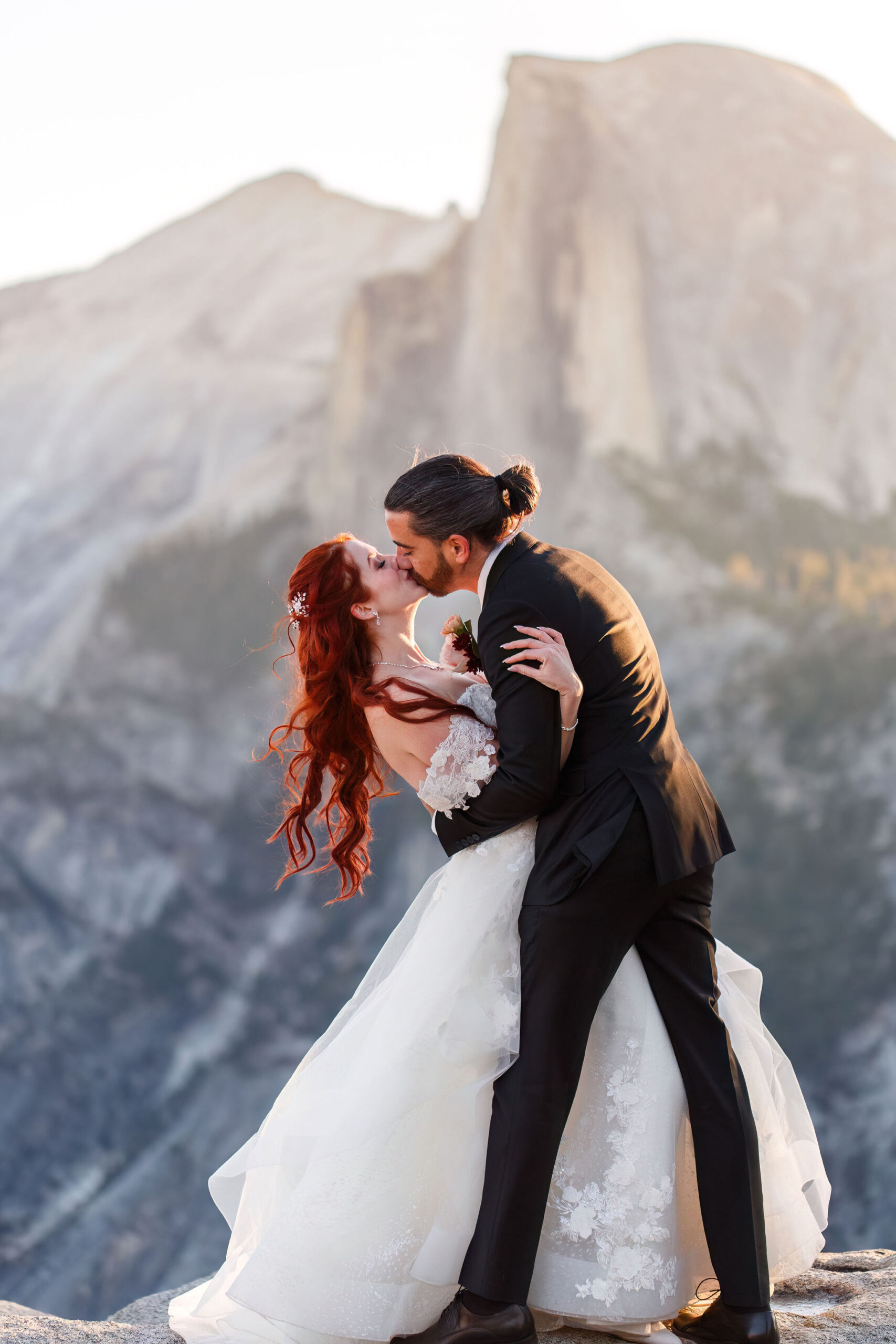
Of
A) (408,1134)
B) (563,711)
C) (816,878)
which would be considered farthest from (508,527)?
(816,878)

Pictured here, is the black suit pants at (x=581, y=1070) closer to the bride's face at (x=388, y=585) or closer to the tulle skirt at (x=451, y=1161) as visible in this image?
the tulle skirt at (x=451, y=1161)

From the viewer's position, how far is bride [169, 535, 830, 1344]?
210 cm

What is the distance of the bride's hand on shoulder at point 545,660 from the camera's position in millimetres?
2010

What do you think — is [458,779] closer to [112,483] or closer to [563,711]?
[563,711]

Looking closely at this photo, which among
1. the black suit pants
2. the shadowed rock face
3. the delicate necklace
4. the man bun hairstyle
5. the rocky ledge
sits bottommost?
the rocky ledge

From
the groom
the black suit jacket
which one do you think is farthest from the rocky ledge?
the black suit jacket

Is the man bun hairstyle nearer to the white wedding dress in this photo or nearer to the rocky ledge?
the white wedding dress

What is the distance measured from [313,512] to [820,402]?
6.83 m

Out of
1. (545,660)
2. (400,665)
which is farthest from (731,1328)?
(400,665)

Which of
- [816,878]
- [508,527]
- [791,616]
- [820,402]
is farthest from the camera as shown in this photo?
[820,402]

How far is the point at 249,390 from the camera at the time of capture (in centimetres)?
1639

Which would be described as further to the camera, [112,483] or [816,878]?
[112,483]

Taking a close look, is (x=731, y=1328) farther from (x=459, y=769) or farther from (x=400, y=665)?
(x=400, y=665)

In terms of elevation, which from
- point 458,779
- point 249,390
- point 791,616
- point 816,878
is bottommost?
point 458,779
